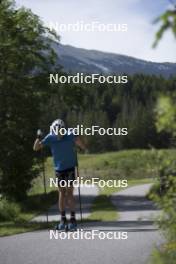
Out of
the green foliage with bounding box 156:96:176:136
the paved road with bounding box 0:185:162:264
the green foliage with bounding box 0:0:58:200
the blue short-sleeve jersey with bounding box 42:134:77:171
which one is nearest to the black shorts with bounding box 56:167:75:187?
the blue short-sleeve jersey with bounding box 42:134:77:171

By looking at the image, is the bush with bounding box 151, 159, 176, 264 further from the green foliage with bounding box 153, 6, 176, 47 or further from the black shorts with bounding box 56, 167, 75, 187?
the black shorts with bounding box 56, 167, 75, 187

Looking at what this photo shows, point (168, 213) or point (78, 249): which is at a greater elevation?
point (168, 213)

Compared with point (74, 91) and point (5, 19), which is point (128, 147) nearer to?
point (74, 91)

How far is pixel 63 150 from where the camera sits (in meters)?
12.4

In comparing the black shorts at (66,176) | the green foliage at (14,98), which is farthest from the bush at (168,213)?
the green foliage at (14,98)

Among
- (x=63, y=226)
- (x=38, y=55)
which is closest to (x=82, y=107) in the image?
(x=38, y=55)

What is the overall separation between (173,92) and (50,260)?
5680mm

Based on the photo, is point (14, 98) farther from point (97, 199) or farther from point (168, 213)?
point (97, 199)

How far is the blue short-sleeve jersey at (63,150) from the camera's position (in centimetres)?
1236

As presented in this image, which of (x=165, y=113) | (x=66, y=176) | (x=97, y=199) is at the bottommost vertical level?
(x=97, y=199)

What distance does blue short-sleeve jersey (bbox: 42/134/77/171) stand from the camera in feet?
40.5

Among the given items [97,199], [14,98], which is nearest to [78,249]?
[14,98]

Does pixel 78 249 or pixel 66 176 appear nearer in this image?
pixel 78 249

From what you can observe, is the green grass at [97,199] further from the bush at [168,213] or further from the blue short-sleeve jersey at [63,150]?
the blue short-sleeve jersey at [63,150]
